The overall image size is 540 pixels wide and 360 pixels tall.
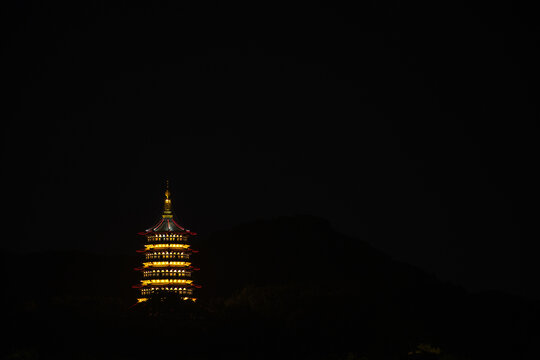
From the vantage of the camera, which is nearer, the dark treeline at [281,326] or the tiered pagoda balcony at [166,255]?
the dark treeline at [281,326]

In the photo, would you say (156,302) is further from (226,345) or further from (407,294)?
(407,294)

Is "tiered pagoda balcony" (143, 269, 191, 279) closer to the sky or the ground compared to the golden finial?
closer to the ground

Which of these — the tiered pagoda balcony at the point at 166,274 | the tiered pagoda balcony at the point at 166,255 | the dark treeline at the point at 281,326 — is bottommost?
the dark treeline at the point at 281,326

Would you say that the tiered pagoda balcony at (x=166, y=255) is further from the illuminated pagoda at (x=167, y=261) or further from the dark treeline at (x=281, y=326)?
the dark treeline at (x=281, y=326)

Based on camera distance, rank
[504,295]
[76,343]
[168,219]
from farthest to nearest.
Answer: [504,295]
[168,219]
[76,343]

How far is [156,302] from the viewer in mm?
92000

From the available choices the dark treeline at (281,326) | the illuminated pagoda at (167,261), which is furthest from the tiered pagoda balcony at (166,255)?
the dark treeline at (281,326)

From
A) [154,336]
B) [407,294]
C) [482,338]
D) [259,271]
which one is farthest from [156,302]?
[259,271]

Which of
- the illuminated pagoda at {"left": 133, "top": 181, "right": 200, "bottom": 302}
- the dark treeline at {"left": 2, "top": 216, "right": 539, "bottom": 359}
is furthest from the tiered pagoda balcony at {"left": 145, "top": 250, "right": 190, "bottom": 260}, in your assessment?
the dark treeline at {"left": 2, "top": 216, "right": 539, "bottom": 359}

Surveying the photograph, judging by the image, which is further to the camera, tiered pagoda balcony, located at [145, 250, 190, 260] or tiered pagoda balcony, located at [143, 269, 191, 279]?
tiered pagoda balcony, located at [143, 269, 191, 279]

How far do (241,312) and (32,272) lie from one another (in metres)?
80.6

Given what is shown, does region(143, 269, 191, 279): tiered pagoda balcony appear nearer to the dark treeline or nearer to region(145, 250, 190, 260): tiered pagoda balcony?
region(145, 250, 190, 260): tiered pagoda balcony

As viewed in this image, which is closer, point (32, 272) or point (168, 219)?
point (168, 219)

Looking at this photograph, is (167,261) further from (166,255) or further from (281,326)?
(281,326)
